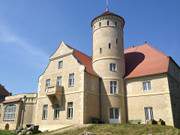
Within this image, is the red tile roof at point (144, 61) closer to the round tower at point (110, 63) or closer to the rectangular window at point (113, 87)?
the round tower at point (110, 63)

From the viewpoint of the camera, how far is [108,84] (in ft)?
104

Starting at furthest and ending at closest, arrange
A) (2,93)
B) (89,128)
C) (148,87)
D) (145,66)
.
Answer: (2,93)
(145,66)
(148,87)
(89,128)

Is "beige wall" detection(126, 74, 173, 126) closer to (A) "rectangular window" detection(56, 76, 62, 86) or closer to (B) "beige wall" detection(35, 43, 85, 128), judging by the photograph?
(B) "beige wall" detection(35, 43, 85, 128)

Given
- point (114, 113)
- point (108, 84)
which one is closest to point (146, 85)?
point (108, 84)

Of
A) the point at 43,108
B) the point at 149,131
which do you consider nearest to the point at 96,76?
the point at 43,108

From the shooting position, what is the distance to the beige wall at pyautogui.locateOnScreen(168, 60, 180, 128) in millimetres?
28578

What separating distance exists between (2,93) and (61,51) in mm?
34746

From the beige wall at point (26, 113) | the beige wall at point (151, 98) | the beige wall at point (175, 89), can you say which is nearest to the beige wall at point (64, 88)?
the beige wall at point (151, 98)

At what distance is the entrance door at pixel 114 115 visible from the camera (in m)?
30.3

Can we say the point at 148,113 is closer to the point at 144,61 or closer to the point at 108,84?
the point at 108,84

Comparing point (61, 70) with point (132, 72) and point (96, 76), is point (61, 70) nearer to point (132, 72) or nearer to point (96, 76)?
point (96, 76)

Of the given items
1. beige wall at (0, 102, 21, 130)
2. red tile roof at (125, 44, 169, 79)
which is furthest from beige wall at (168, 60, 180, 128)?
beige wall at (0, 102, 21, 130)

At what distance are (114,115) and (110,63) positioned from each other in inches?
297

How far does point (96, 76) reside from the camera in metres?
31.7
